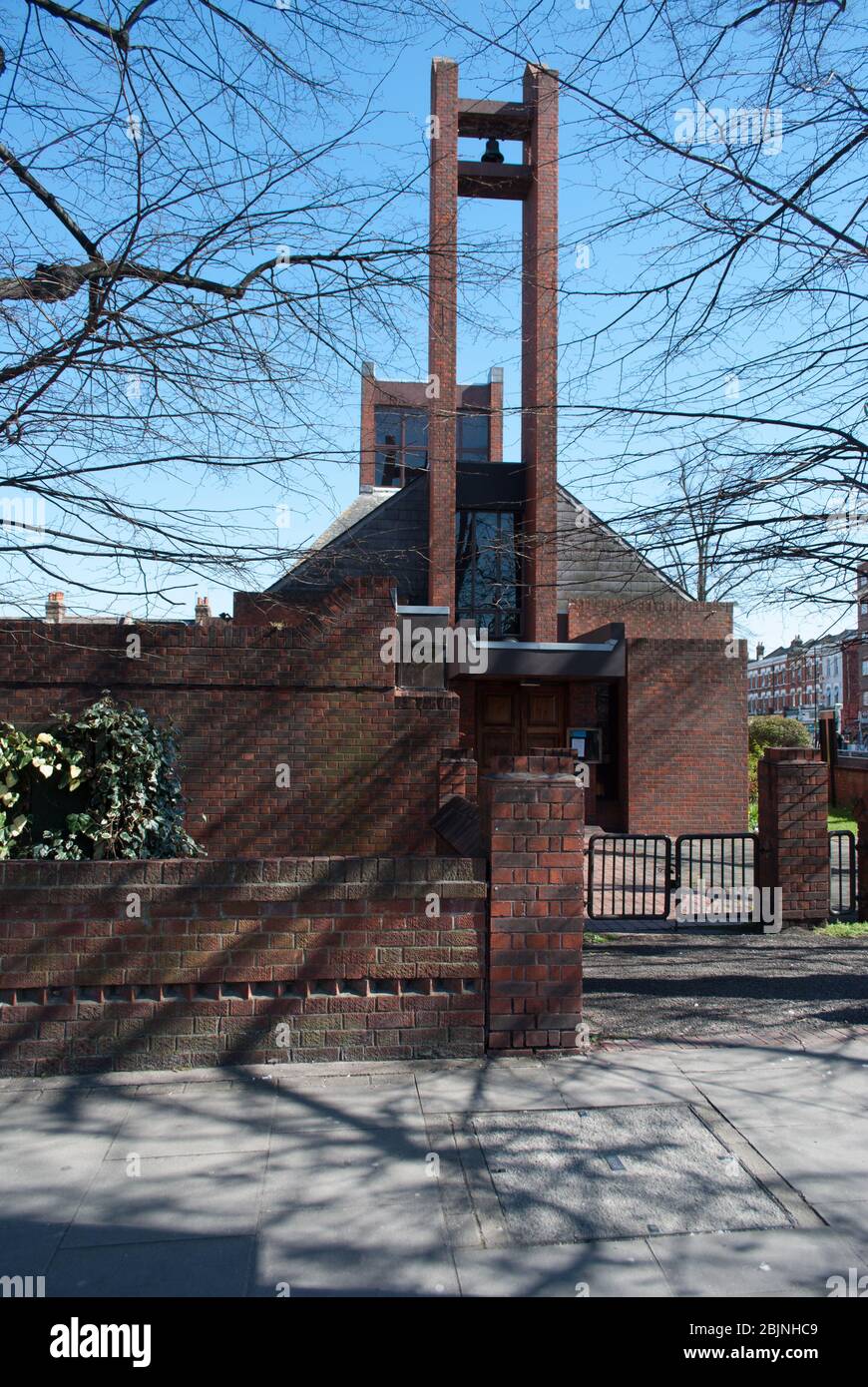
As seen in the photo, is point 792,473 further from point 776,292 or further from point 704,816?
point 704,816

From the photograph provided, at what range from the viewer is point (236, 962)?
4.41 meters

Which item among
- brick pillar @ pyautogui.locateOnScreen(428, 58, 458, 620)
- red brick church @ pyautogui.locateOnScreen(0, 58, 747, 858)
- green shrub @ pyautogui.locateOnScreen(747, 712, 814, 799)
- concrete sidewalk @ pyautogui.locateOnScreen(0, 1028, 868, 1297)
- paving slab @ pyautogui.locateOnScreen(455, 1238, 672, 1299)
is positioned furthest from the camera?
green shrub @ pyautogui.locateOnScreen(747, 712, 814, 799)

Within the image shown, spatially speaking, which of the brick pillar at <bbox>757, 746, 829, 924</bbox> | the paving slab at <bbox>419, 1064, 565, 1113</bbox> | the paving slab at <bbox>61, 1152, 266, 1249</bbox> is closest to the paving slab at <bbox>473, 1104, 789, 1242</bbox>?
the paving slab at <bbox>419, 1064, 565, 1113</bbox>

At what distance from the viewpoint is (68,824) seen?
5766 millimetres

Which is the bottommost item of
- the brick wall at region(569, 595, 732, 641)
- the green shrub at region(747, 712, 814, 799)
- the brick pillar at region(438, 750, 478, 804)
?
the brick pillar at region(438, 750, 478, 804)

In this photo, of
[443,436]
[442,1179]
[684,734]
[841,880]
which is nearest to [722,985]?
[442,1179]

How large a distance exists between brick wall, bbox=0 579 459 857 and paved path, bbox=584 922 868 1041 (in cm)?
248

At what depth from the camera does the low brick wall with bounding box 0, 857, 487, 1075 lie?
14.2 feet

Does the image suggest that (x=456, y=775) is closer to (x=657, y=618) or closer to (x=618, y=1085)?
(x=618, y=1085)

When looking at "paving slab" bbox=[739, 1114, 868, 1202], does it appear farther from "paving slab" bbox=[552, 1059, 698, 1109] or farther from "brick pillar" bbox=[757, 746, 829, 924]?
"brick pillar" bbox=[757, 746, 829, 924]

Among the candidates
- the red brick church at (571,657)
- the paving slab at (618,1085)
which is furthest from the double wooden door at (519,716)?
the paving slab at (618,1085)

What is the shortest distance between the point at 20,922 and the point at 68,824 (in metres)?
1.51

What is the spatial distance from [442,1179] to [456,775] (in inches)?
219

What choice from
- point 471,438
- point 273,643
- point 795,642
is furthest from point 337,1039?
point 471,438
